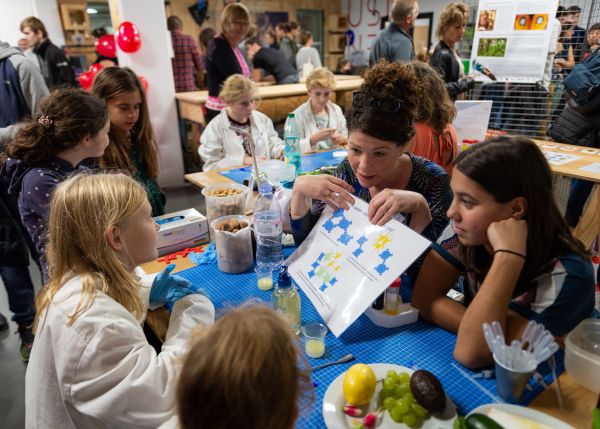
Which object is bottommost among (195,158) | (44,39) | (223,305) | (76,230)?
(195,158)

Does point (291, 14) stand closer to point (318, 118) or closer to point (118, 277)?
point (318, 118)

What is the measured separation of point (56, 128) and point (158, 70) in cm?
326

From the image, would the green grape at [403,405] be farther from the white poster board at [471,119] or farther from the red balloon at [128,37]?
the red balloon at [128,37]

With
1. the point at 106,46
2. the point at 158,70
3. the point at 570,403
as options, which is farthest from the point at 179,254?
the point at 106,46

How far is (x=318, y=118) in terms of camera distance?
12.0ft

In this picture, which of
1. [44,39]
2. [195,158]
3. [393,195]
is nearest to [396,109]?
[393,195]

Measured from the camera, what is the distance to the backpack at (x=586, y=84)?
2924 mm

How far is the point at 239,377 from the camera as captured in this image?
0.59 meters

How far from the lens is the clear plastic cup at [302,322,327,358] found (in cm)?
105

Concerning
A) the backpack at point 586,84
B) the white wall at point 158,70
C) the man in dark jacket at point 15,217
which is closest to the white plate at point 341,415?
the man in dark jacket at point 15,217

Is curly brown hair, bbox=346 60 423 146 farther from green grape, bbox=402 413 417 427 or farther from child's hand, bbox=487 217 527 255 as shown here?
green grape, bbox=402 413 417 427

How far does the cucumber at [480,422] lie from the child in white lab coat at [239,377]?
37cm

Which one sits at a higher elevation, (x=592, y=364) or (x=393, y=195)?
(x=393, y=195)

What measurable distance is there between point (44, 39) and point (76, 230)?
4.96 m
